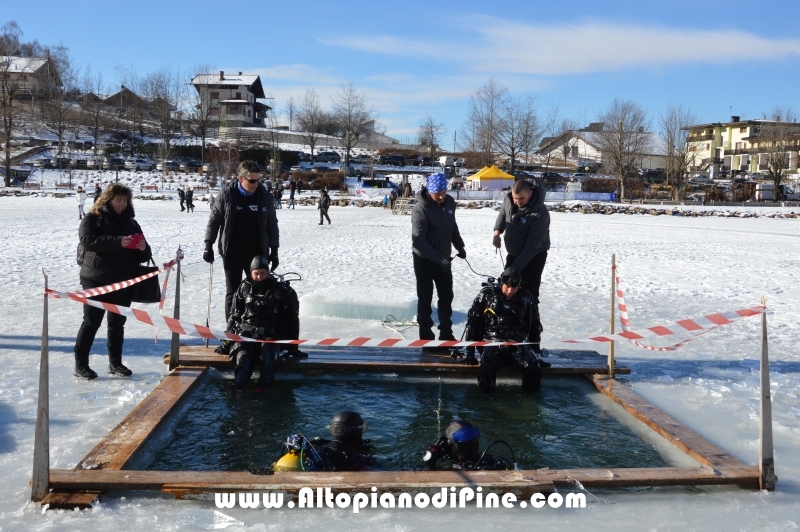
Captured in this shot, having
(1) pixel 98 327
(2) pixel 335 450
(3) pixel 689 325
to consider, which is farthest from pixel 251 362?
(3) pixel 689 325

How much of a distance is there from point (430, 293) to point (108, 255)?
3.04 metres

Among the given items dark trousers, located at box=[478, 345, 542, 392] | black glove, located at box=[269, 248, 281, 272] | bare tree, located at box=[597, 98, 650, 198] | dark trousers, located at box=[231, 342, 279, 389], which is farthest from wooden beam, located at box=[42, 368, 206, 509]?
bare tree, located at box=[597, 98, 650, 198]

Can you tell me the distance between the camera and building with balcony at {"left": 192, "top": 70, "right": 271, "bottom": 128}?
9662 cm

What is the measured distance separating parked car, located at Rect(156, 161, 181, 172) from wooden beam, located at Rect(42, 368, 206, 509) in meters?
66.2

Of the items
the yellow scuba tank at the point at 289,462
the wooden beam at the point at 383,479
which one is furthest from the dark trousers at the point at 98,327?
the yellow scuba tank at the point at 289,462

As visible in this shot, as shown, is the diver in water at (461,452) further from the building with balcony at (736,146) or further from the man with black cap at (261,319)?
the building with balcony at (736,146)

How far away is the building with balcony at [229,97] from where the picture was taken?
9662 cm

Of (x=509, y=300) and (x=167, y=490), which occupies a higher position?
(x=509, y=300)

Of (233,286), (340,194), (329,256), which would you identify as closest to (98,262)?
(233,286)

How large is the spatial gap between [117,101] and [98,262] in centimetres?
10570

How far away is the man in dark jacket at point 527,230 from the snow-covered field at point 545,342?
43.2 inches

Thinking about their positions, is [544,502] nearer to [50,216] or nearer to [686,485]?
[686,485]

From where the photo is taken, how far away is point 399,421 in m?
5.63

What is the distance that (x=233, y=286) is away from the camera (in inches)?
284
